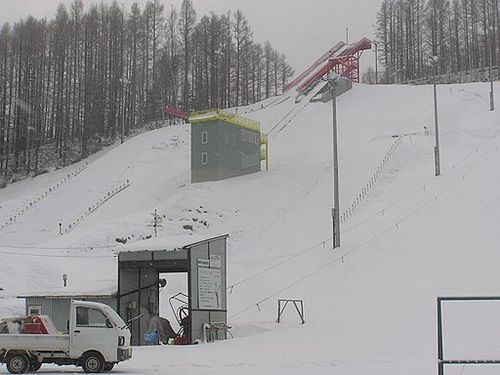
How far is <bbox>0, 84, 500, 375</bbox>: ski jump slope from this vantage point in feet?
55.9

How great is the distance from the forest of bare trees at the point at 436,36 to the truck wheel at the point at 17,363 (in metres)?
81.8

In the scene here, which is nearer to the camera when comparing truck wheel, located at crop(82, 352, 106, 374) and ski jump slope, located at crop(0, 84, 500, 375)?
truck wheel, located at crop(82, 352, 106, 374)

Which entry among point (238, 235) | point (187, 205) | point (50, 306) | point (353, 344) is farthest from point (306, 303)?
point (187, 205)

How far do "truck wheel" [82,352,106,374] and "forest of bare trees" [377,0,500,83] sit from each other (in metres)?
81.0

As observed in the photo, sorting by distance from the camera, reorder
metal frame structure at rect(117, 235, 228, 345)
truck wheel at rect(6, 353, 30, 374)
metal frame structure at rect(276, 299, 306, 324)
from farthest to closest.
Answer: metal frame structure at rect(276, 299, 306, 324)
metal frame structure at rect(117, 235, 228, 345)
truck wheel at rect(6, 353, 30, 374)

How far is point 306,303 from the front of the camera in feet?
79.0

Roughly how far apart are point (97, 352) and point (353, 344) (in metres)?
6.29

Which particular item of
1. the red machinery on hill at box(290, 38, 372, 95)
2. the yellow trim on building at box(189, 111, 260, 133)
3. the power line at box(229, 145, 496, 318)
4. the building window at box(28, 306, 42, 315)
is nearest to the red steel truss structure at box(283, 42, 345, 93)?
the red machinery on hill at box(290, 38, 372, 95)

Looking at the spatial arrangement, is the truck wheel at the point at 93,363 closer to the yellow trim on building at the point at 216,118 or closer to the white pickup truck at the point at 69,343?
the white pickup truck at the point at 69,343

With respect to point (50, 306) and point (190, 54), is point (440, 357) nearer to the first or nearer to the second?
point (50, 306)

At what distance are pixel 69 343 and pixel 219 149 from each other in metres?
31.3

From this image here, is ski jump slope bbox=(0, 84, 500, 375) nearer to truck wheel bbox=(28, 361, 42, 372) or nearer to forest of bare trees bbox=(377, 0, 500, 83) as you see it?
truck wheel bbox=(28, 361, 42, 372)

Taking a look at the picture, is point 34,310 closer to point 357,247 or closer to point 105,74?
point 357,247

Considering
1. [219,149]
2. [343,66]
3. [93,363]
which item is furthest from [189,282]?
[343,66]
